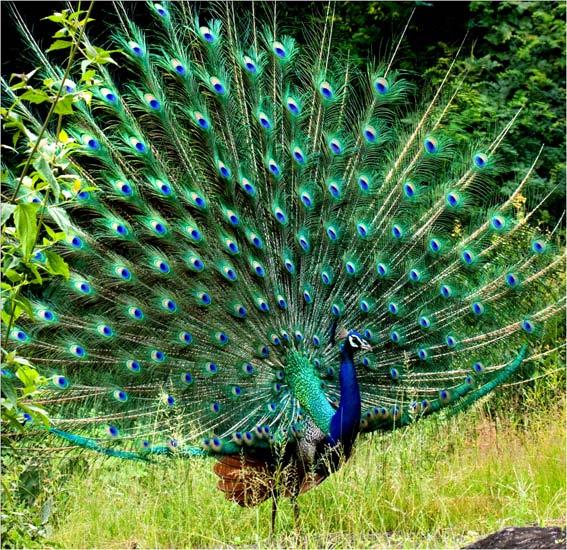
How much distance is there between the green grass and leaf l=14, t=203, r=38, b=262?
2308 mm

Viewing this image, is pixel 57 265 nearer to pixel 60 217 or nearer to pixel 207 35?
pixel 60 217

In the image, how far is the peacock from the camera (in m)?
5.85

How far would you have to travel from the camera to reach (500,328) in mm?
5914

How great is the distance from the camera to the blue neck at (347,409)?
5.42m

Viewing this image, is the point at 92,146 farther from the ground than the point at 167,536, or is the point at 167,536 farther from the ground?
the point at 92,146

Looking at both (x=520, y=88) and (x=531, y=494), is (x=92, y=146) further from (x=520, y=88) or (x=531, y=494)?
(x=520, y=88)

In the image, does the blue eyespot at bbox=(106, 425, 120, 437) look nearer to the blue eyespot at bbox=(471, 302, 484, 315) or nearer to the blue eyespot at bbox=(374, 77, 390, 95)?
the blue eyespot at bbox=(471, 302, 484, 315)

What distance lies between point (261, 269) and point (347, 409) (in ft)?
2.99

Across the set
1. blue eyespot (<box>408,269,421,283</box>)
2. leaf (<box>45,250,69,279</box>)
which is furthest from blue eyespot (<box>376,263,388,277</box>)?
leaf (<box>45,250,69,279</box>)

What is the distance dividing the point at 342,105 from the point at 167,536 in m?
2.50

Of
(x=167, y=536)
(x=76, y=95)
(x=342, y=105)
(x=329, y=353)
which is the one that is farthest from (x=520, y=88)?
(x=76, y=95)

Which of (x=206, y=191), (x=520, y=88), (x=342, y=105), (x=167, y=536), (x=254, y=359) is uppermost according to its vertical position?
(x=520, y=88)

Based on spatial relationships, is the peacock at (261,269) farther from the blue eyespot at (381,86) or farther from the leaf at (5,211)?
the leaf at (5,211)

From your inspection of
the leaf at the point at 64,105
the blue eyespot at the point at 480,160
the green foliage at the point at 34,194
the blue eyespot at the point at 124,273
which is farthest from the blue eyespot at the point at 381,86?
the leaf at the point at 64,105
